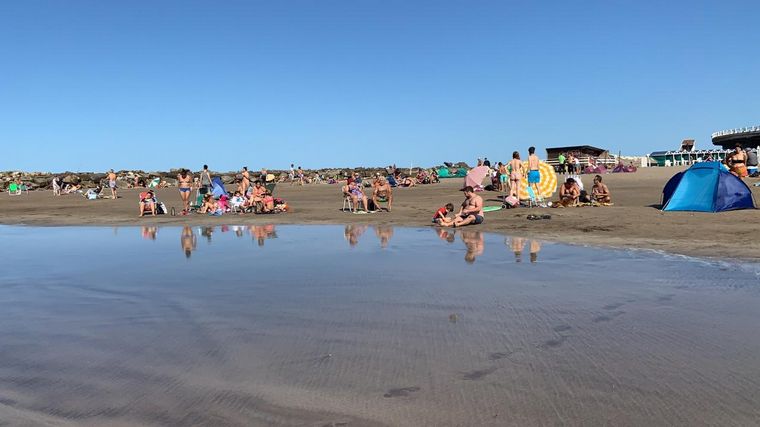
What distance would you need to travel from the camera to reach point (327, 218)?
1580 centimetres

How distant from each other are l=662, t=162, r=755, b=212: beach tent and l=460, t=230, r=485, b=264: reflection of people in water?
5368 mm

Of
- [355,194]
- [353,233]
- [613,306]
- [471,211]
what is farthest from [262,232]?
[613,306]

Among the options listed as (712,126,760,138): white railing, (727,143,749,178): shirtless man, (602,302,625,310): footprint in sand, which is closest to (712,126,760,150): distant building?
(712,126,760,138): white railing

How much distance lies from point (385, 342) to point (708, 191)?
11808 mm

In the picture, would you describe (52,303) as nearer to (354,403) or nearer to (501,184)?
(354,403)

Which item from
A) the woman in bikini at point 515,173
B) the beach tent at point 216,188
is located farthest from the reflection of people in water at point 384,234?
the beach tent at point 216,188

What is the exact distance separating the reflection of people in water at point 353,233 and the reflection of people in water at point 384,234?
315 mm

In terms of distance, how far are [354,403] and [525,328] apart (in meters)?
1.86

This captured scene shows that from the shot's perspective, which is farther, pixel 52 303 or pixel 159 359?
pixel 52 303

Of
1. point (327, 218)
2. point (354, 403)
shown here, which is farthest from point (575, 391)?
point (327, 218)

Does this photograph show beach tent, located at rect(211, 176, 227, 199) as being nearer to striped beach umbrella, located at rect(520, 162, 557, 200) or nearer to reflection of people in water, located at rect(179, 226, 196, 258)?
reflection of people in water, located at rect(179, 226, 196, 258)

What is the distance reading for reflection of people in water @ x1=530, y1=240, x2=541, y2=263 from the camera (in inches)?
321

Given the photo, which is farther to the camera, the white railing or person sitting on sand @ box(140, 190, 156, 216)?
the white railing

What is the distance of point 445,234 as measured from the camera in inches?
454
